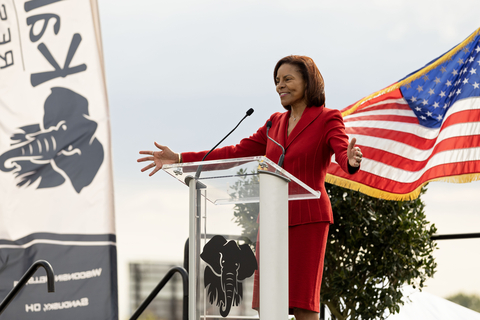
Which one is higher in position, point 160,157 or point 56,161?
point 160,157

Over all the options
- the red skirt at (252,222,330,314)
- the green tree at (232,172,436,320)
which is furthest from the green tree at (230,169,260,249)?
the green tree at (232,172,436,320)

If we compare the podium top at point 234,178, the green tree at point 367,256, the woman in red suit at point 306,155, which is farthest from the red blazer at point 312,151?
the green tree at point 367,256

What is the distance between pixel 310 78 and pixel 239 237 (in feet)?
2.37

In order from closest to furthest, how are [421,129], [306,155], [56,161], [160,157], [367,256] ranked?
[306,155], [160,157], [367,256], [421,129], [56,161]

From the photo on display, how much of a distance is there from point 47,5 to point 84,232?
217 centimetres

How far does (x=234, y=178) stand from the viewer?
144 cm

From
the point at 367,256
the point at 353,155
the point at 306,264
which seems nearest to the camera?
the point at 353,155

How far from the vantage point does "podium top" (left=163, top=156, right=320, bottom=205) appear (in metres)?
1.37

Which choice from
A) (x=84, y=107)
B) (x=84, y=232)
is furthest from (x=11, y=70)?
(x=84, y=232)

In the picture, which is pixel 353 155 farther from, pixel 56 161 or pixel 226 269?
pixel 56 161

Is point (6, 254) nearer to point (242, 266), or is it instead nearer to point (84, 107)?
point (84, 107)

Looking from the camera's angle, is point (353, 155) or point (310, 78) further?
point (310, 78)

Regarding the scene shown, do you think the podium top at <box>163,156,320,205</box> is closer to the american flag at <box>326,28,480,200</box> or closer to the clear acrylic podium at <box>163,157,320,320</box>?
the clear acrylic podium at <box>163,157,320,320</box>

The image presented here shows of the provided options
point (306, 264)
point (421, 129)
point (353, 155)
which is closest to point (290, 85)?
point (353, 155)
